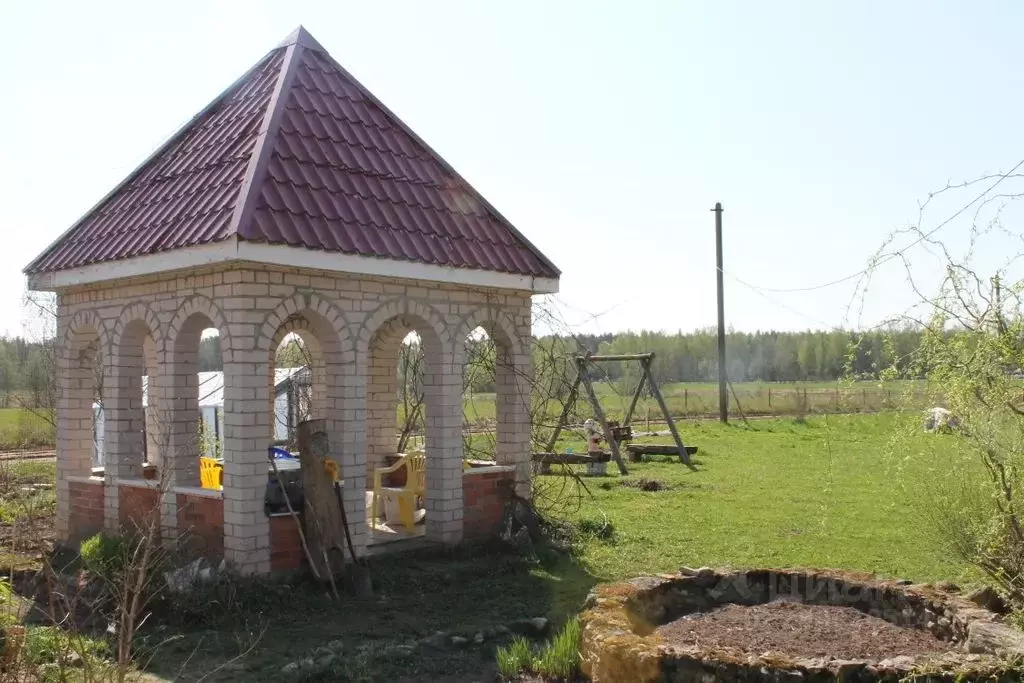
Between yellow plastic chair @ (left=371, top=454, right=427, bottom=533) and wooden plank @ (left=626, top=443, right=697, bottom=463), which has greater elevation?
yellow plastic chair @ (left=371, top=454, right=427, bottom=533)

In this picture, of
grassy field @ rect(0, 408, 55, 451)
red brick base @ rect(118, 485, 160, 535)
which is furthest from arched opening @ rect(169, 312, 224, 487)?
grassy field @ rect(0, 408, 55, 451)

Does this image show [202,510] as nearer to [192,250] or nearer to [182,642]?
[182,642]

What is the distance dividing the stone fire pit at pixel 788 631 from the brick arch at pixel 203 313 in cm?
388

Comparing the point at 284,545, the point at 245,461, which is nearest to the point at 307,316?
the point at 245,461

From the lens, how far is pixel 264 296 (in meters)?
8.18

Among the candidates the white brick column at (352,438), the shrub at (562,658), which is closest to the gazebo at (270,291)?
the white brick column at (352,438)

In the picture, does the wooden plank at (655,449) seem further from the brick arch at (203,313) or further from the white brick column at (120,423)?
the brick arch at (203,313)

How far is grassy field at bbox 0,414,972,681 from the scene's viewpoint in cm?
679

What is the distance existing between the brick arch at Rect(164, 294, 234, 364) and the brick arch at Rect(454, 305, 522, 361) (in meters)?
2.62

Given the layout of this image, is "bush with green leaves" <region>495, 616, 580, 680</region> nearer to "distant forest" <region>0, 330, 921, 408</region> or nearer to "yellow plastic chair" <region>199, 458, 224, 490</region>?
"yellow plastic chair" <region>199, 458, 224, 490</region>

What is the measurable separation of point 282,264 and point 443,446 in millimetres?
2805

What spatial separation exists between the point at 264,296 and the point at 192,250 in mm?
722

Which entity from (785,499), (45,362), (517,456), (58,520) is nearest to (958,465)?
(517,456)

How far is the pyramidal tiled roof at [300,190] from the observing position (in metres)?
8.38
